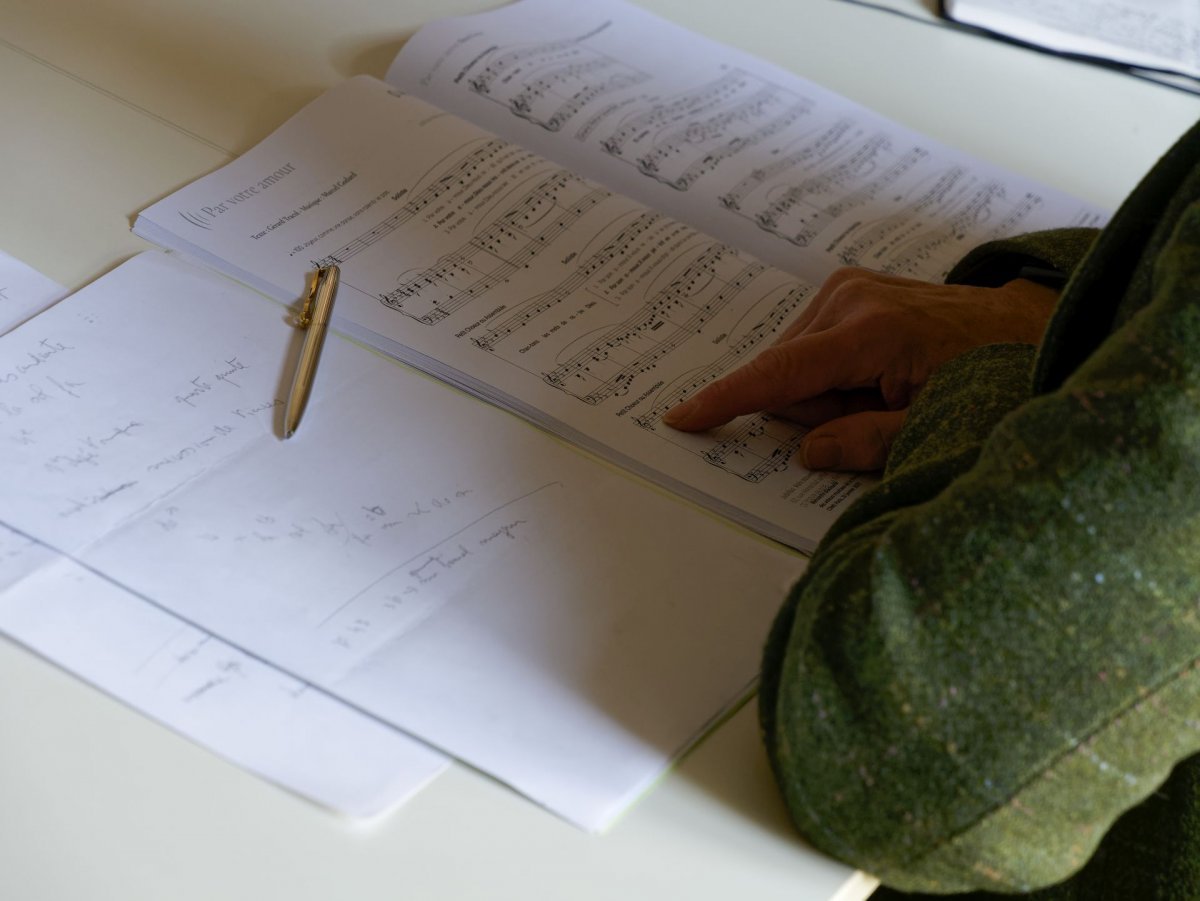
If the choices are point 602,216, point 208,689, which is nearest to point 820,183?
point 602,216

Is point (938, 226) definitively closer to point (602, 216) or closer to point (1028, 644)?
point (602, 216)

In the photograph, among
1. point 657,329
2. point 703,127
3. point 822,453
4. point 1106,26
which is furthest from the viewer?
point 1106,26

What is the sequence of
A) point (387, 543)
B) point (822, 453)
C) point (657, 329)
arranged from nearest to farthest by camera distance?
point (387, 543)
point (822, 453)
point (657, 329)

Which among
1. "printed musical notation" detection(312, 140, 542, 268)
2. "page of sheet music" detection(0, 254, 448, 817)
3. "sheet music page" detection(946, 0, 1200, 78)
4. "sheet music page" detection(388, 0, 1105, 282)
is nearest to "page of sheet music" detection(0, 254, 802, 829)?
"page of sheet music" detection(0, 254, 448, 817)

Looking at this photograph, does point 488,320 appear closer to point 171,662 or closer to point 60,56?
point 171,662

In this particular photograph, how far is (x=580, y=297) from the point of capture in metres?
0.88

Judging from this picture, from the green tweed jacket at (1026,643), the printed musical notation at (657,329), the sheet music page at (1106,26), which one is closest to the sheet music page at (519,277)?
the printed musical notation at (657,329)

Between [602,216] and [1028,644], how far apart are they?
1.78 ft

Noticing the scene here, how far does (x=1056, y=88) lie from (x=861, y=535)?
813 mm

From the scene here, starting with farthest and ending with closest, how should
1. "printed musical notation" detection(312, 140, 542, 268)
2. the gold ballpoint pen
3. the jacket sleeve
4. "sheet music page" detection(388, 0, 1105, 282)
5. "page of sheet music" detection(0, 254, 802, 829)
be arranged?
"sheet music page" detection(388, 0, 1105, 282) < "printed musical notation" detection(312, 140, 542, 268) < the gold ballpoint pen < "page of sheet music" detection(0, 254, 802, 829) < the jacket sleeve

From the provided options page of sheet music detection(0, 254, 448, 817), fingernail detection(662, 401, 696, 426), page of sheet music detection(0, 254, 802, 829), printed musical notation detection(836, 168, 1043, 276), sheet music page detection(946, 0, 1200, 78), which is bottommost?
page of sheet music detection(0, 254, 448, 817)

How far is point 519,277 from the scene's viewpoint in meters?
0.89

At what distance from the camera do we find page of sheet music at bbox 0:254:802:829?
587mm

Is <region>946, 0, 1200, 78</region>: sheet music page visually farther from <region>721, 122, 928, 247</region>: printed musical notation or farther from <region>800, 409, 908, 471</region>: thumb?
<region>800, 409, 908, 471</region>: thumb
